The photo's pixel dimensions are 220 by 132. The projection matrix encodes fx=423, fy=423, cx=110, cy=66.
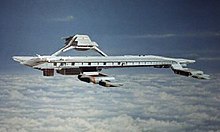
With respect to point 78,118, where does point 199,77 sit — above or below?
above

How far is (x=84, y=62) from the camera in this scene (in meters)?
4.41

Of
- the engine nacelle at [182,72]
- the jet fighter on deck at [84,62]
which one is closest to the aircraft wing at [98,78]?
the jet fighter on deck at [84,62]

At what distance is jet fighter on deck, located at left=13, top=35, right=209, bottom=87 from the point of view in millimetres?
4246

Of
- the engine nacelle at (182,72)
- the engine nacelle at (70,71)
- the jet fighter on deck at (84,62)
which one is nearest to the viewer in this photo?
the jet fighter on deck at (84,62)

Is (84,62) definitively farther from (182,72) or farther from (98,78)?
(182,72)

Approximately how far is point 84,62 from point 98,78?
0.22m

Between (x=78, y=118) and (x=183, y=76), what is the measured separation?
1.41 m

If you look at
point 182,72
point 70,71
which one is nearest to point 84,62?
point 70,71

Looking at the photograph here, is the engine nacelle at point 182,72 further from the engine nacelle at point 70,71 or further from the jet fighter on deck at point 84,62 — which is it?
the engine nacelle at point 70,71

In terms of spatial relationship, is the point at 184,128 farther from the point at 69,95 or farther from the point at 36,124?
the point at 36,124

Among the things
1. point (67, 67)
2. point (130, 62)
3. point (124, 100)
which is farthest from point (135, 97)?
point (67, 67)

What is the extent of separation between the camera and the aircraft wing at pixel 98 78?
173 inches

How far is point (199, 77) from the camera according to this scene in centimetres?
484

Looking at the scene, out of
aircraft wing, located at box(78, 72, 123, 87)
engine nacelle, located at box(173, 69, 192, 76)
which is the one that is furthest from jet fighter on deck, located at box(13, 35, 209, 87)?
engine nacelle, located at box(173, 69, 192, 76)
